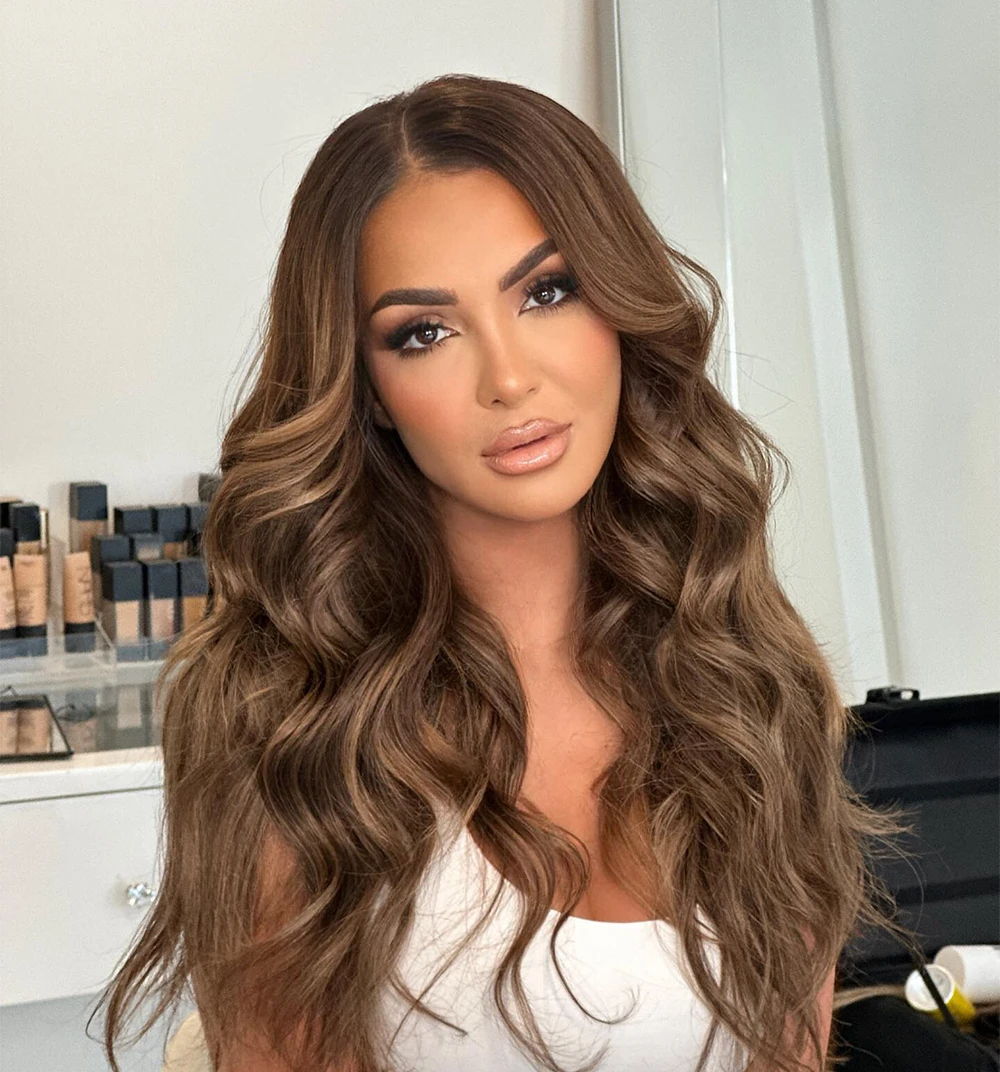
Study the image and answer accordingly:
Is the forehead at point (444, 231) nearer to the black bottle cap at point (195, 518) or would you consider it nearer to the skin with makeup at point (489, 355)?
the skin with makeup at point (489, 355)

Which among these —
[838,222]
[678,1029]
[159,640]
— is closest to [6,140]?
[159,640]

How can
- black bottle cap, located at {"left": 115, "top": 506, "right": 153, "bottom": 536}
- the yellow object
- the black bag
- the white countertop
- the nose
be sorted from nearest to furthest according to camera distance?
the nose
the yellow object
the black bag
the white countertop
black bottle cap, located at {"left": 115, "top": 506, "right": 153, "bottom": 536}

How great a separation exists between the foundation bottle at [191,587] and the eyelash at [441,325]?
0.99m

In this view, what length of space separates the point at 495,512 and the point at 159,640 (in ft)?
3.40

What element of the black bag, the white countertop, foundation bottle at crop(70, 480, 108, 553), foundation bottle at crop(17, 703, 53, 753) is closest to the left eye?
the black bag

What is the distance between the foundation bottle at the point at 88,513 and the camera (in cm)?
202

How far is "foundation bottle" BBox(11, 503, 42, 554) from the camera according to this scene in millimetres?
1918

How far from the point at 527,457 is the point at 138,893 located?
950 millimetres

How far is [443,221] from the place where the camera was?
96cm

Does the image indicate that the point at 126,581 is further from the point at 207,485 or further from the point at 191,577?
the point at 207,485

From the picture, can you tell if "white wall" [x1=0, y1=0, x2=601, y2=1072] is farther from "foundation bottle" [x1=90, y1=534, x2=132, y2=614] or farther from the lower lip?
the lower lip

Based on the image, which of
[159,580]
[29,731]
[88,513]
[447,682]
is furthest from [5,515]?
[447,682]

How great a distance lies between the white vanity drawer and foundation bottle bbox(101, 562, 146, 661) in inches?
11.4

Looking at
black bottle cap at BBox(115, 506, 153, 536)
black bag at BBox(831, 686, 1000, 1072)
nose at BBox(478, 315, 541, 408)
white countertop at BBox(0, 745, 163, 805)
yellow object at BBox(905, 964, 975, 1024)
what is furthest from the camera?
black bottle cap at BBox(115, 506, 153, 536)
